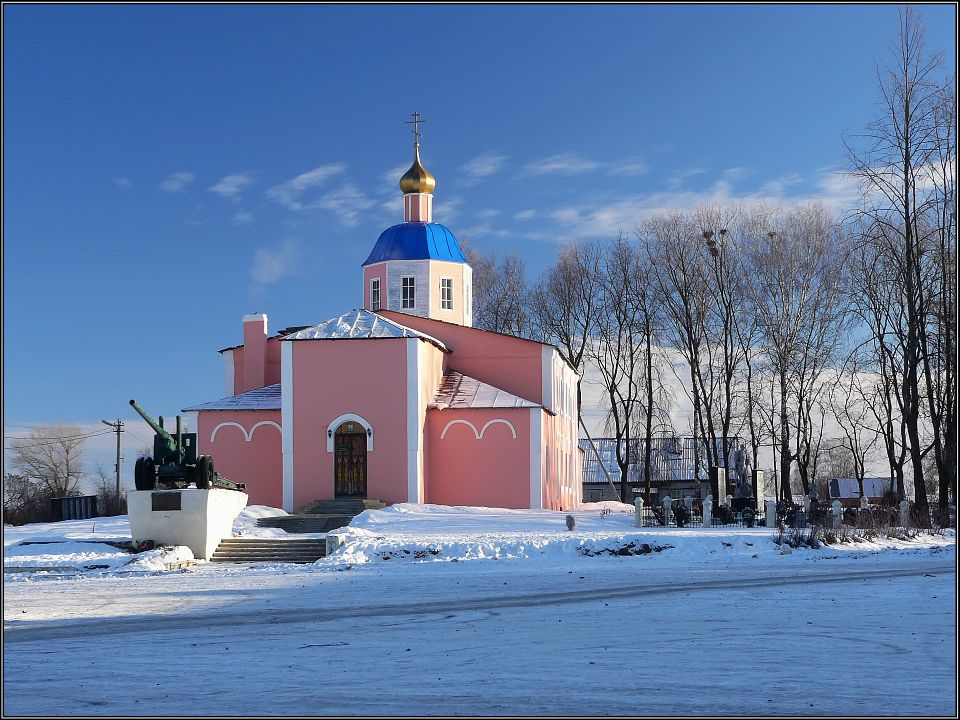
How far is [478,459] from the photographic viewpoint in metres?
32.9

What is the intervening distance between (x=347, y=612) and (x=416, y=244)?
26.6m

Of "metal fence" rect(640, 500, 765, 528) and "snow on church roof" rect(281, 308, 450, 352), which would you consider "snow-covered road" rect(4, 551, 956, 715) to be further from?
"snow on church roof" rect(281, 308, 450, 352)

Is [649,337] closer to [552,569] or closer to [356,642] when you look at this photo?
[552,569]

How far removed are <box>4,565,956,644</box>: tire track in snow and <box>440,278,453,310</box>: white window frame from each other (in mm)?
23679

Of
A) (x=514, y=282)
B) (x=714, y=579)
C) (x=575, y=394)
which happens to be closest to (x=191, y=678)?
(x=714, y=579)

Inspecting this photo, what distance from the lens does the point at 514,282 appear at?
2063 inches

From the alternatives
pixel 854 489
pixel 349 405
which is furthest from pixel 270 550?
pixel 854 489

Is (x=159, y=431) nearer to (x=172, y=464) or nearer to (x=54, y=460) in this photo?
(x=172, y=464)

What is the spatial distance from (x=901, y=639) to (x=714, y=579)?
6356 mm

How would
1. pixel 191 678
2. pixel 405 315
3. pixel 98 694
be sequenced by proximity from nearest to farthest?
pixel 98 694 → pixel 191 678 → pixel 405 315

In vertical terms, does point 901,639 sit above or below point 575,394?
below

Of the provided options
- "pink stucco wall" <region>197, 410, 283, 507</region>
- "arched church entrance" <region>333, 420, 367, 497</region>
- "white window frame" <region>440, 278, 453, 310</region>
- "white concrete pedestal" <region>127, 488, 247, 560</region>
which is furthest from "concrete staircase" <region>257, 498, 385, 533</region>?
"white window frame" <region>440, 278, 453, 310</region>

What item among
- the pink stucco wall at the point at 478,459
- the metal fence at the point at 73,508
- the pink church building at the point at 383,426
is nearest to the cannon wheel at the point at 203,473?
the pink church building at the point at 383,426

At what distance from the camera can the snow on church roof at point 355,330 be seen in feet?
105
